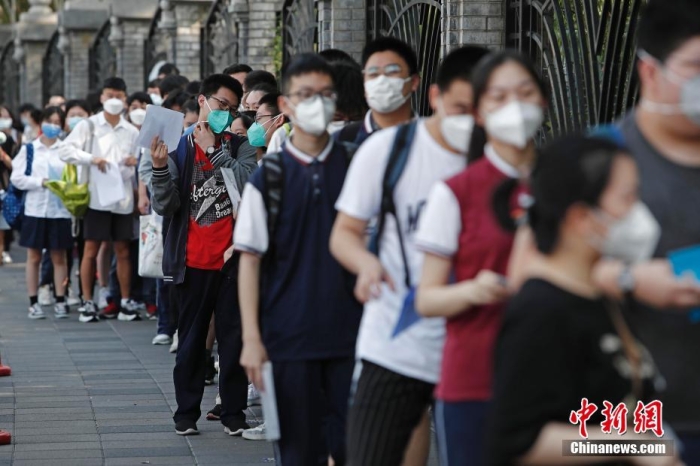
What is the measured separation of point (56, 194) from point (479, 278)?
32.7ft

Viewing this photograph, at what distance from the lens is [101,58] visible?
32656mm

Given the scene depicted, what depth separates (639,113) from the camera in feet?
13.0

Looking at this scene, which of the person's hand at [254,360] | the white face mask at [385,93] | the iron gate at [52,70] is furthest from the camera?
the iron gate at [52,70]

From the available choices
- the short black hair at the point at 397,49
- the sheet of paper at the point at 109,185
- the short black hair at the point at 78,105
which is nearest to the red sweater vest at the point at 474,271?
the short black hair at the point at 397,49

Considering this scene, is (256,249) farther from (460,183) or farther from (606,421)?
(606,421)

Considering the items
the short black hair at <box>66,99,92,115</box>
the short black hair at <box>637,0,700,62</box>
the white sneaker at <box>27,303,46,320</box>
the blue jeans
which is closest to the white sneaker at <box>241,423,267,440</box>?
the blue jeans

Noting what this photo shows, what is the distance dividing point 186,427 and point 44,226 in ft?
20.6

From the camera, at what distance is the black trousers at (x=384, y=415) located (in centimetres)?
462

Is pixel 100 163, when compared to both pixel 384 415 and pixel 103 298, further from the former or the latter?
pixel 384 415

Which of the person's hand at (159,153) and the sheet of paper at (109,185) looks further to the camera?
the sheet of paper at (109,185)

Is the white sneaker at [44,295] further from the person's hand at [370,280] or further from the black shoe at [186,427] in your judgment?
the person's hand at [370,280]

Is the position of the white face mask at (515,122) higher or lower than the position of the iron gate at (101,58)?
lower

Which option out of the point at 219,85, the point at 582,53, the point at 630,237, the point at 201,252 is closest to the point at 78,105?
the point at 582,53

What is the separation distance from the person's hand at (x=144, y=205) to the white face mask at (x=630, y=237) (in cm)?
941
